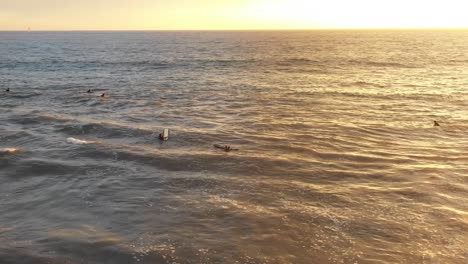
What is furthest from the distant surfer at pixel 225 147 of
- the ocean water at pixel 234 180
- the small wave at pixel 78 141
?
the small wave at pixel 78 141

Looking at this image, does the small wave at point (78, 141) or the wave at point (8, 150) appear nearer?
the wave at point (8, 150)

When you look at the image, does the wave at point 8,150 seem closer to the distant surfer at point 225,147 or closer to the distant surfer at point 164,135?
the distant surfer at point 164,135

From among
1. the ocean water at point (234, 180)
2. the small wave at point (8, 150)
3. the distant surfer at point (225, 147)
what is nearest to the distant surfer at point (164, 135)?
the ocean water at point (234, 180)

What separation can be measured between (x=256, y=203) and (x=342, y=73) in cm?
4730

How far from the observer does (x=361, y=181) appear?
56.3 ft

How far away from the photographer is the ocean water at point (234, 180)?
1198cm

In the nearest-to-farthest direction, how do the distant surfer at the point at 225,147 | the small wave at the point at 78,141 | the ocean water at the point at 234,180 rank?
the ocean water at the point at 234,180 < the distant surfer at the point at 225,147 < the small wave at the point at 78,141

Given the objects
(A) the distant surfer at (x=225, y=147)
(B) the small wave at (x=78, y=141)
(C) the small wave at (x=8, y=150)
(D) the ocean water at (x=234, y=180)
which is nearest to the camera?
(D) the ocean water at (x=234, y=180)

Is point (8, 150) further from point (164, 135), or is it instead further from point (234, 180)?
point (234, 180)

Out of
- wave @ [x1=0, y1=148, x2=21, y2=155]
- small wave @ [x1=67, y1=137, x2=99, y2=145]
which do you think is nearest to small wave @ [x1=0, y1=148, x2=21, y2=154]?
wave @ [x1=0, y1=148, x2=21, y2=155]

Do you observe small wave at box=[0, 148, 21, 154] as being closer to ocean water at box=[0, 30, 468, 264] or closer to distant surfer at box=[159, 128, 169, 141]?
ocean water at box=[0, 30, 468, 264]

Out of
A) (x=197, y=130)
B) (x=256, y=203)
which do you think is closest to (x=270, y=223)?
(x=256, y=203)

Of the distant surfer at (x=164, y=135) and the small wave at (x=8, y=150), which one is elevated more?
the distant surfer at (x=164, y=135)

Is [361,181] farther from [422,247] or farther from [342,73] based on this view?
[342,73]
